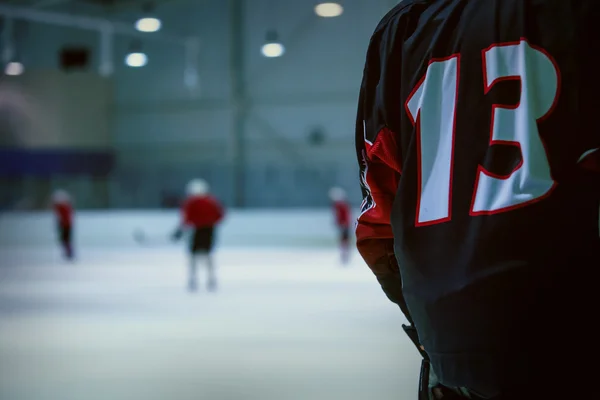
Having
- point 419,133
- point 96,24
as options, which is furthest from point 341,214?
point 419,133

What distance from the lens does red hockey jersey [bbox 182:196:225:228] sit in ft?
32.1

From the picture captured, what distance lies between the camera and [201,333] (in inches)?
238

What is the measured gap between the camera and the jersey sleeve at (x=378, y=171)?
3.31 feet

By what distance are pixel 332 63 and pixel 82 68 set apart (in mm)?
7531

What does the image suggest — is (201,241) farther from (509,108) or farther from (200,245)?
(509,108)

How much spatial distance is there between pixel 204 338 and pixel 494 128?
5132mm

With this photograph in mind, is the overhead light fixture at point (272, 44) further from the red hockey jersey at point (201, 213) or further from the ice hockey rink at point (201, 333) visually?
the ice hockey rink at point (201, 333)

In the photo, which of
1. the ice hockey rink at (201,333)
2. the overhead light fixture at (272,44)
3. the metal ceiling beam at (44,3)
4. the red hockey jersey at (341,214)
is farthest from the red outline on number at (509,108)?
the metal ceiling beam at (44,3)

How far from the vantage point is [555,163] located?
82 cm

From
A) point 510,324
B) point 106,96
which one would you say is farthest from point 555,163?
point 106,96

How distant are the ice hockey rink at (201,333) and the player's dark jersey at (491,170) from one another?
297 cm

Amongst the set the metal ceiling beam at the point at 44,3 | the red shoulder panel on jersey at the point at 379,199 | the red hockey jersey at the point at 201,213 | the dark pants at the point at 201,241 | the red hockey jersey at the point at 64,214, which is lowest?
the red shoulder panel on jersey at the point at 379,199

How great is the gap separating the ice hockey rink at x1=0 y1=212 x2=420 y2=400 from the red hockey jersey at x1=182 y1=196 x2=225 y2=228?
0.81 meters

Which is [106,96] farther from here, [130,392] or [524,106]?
[524,106]
